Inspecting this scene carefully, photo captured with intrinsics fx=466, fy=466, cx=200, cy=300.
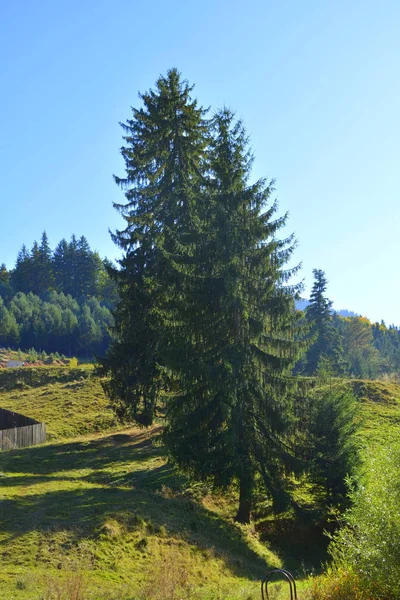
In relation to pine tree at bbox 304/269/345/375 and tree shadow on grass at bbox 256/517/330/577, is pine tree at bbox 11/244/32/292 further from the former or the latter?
tree shadow on grass at bbox 256/517/330/577

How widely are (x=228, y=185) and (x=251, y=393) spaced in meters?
8.82

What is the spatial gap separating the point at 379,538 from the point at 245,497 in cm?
821

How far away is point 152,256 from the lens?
26.7 metres

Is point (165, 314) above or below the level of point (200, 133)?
below

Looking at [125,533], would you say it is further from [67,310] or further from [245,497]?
[67,310]

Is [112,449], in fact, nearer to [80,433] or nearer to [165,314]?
[80,433]

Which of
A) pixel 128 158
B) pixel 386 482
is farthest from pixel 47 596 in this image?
pixel 128 158

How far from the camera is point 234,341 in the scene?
63.1 feet

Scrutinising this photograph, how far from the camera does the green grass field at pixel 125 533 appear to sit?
11.8 m

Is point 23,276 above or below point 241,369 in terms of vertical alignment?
above

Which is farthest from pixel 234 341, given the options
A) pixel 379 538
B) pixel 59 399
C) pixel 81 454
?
pixel 59 399

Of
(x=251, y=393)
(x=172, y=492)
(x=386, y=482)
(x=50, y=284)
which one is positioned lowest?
(x=172, y=492)

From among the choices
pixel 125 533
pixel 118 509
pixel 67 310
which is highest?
pixel 67 310

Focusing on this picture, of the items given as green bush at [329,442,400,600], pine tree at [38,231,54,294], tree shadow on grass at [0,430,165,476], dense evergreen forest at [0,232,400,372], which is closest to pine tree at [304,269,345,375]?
dense evergreen forest at [0,232,400,372]
